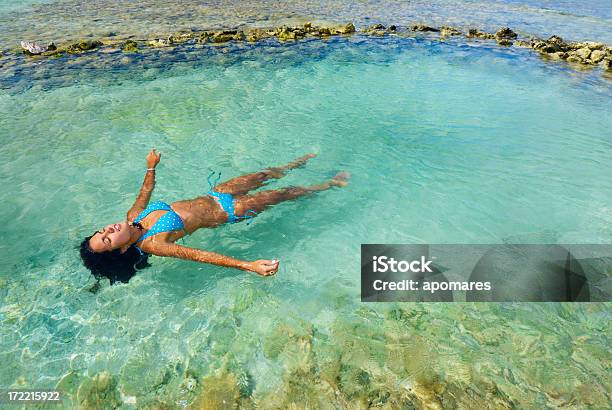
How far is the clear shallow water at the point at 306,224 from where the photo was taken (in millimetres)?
4645

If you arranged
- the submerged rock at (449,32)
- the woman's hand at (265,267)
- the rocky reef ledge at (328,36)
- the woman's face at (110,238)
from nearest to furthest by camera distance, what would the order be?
the woman's hand at (265,267), the woman's face at (110,238), the rocky reef ledge at (328,36), the submerged rock at (449,32)

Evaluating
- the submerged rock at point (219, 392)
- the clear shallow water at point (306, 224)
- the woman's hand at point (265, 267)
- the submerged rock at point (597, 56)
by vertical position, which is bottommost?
the submerged rock at point (219, 392)

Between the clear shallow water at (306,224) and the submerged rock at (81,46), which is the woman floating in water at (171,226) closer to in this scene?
the clear shallow water at (306,224)

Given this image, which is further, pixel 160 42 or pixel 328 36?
pixel 328 36

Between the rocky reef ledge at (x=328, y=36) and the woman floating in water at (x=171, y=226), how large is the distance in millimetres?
14185

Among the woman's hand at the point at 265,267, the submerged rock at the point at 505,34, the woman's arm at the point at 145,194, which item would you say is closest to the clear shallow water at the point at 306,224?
the woman's arm at the point at 145,194

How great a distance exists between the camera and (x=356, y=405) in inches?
170

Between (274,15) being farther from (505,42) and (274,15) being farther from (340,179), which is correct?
(340,179)

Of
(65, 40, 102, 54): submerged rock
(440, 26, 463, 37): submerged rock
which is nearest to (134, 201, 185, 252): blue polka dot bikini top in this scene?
(65, 40, 102, 54): submerged rock

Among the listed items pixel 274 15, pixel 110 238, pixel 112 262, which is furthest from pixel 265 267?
pixel 274 15

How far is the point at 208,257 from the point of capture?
5.04 m

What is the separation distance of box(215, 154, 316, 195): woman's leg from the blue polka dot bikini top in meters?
1.22

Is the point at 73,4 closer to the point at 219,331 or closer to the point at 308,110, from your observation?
the point at 308,110

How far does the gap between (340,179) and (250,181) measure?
2.16 metres
